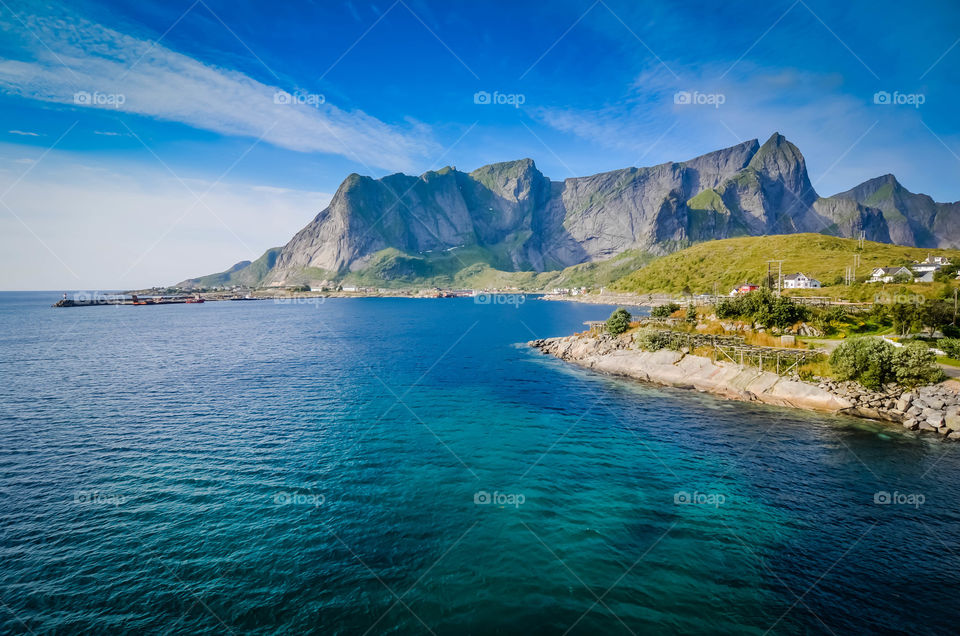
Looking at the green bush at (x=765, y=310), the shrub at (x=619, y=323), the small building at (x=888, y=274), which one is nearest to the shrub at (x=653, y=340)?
the shrub at (x=619, y=323)

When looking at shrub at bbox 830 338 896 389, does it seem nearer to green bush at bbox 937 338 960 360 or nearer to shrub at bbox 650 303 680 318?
green bush at bbox 937 338 960 360

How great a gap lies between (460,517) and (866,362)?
48491 millimetres

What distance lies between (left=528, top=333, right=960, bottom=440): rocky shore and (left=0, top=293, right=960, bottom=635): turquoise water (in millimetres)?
3831

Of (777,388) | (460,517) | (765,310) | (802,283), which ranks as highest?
(802,283)

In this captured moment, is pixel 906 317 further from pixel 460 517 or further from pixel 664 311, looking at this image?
pixel 460 517

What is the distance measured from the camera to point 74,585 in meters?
18.9

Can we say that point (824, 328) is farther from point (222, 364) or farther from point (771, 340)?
point (222, 364)

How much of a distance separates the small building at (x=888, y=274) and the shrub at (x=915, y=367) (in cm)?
8220

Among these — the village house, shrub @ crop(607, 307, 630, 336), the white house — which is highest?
the village house

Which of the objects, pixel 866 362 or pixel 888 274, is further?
pixel 888 274

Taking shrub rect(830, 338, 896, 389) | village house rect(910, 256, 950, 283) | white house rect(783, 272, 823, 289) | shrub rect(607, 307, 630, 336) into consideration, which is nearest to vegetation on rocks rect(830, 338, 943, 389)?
shrub rect(830, 338, 896, 389)

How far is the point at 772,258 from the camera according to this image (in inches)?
6161

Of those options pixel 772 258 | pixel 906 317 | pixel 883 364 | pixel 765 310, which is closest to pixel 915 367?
pixel 883 364

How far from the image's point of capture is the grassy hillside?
135 metres
